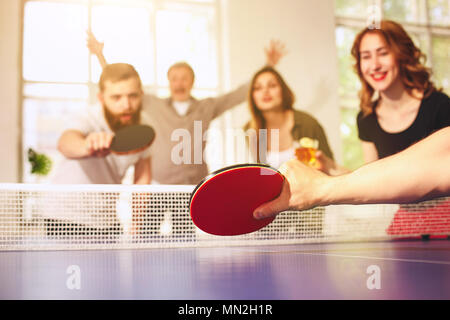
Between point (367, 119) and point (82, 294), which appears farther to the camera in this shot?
point (367, 119)

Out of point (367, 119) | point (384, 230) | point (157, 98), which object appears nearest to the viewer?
point (384, 230)

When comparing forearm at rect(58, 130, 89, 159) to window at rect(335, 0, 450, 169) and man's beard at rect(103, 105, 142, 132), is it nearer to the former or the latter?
man's beard at rect(103, 105, 142, 132)

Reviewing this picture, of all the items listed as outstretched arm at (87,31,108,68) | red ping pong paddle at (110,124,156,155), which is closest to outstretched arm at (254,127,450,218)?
red ping pong paddle at (110,124,156,155)

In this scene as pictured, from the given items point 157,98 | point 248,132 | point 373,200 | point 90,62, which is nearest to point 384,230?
point 373,200

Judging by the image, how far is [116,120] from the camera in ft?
16.8

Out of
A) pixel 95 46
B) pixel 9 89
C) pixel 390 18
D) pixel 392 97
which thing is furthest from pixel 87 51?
pixel 390 18

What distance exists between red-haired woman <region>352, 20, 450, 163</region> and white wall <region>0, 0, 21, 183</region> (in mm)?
3846

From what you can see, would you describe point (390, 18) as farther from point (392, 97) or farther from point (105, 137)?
point (105, 137)

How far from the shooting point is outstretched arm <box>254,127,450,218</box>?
1.67 metres

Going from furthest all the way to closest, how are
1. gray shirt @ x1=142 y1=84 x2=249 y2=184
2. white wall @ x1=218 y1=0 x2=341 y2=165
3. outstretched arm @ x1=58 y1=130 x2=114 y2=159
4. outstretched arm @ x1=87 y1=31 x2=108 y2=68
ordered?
white wall @ x1=218 y1=0 x2=341 y2=165
outstretched arm @ x1=87 y1=31 x2=108 y2=68
gray shirt @ x1=142 y1=84 x2=249 y2=184
outstretched arm @ x1=58 y1=130 x2=114 y2=159

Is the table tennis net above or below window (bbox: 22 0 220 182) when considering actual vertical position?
below

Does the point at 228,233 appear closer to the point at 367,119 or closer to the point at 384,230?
the point at 384,230
